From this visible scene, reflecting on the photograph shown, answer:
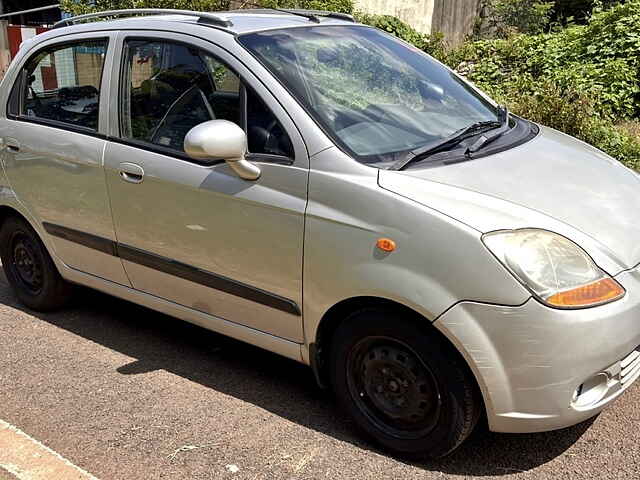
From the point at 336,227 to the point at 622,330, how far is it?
1.14 m

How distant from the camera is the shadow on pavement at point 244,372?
3.03 meters

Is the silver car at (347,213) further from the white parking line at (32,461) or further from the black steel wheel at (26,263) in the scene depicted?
the white parking line at (32,461)

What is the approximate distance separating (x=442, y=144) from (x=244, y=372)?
1.62m

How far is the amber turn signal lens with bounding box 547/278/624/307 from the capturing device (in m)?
2.54

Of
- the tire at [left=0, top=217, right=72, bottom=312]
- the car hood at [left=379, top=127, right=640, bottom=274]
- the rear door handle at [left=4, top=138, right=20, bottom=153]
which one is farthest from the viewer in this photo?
the tire at [left=0, top=217, right=72, bottom=312]

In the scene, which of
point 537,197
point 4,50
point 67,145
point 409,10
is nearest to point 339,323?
point 537,197

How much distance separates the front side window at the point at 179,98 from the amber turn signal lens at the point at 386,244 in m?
0.67

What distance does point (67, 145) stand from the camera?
13.2 feet

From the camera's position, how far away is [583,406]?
269 centimetres

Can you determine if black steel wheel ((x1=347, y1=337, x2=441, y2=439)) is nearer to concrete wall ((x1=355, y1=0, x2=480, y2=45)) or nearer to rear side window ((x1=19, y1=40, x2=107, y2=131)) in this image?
rear side window ((x1=19, y1=40, x2=107, y2=131))

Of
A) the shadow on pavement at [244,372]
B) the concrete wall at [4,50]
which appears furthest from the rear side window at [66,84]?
the concrete wall at [4,50]

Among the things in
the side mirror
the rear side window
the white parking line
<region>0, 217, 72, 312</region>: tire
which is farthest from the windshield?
<region>0, 217, 72, 312</region>: tire

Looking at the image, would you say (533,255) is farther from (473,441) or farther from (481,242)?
(473,441)

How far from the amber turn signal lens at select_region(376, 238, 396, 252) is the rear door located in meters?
1.72
